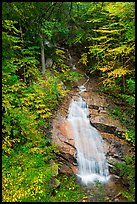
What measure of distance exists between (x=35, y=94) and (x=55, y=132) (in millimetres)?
1651

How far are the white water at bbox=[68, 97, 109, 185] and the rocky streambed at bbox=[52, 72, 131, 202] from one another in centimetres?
19

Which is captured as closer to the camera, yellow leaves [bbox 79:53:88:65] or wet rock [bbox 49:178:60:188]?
wet rock [bbox 49:178:60:188]

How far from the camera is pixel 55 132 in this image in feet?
30.5

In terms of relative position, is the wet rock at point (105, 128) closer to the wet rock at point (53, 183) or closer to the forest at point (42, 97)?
the forest at point (42, 97)

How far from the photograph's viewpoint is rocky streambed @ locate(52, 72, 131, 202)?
8.01m

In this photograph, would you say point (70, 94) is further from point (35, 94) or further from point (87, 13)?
point (87, 13)

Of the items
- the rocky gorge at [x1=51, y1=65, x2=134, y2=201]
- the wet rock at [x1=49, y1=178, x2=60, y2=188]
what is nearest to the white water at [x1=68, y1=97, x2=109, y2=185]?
the rocky gorge at [x1=51, y1=65, x2=134, y2=201]

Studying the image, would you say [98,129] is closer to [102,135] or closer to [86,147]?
[102,135]

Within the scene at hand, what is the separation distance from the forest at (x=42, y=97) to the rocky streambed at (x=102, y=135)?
0.28 m

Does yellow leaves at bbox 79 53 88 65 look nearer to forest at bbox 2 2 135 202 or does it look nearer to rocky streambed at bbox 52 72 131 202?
forest at bbox 2 2 135 202

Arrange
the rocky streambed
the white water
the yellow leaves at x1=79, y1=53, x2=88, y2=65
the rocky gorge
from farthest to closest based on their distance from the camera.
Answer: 1. the yellow leaves at x1=79, y1=53, x2=88, y2=65
2. the white water
3. the rocky gorge
4. the rocky streambed

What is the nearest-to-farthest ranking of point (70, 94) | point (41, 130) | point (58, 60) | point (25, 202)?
point (25, 202), point (41, 130), point (70, 94), point (58, 60)

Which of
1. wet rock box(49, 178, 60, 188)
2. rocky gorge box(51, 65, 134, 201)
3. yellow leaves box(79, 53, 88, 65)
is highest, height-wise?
yellow leaves box(79, 53, 88, 65)

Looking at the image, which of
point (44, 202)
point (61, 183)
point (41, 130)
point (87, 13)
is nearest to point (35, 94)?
point (41, 130)
